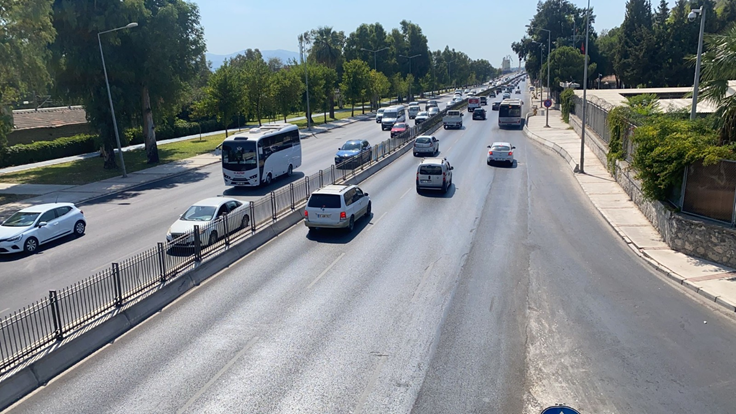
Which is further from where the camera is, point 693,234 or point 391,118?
point 391,118

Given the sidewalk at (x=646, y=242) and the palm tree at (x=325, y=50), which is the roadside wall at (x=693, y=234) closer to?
the sidewalk at (x=646, y=242)

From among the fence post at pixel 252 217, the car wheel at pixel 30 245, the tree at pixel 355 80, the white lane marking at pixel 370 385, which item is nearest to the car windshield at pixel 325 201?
the fence post at pixel 252 217

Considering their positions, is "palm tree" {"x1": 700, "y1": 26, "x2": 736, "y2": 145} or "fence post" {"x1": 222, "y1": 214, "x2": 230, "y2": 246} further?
"fence post" {"x1": 222, "y1": 214, "x2": 230, "y2": 246}

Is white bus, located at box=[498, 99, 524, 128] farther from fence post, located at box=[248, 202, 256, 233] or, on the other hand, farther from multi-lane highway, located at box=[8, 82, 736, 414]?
fence post, located at box=[248, 202, 256, 233]

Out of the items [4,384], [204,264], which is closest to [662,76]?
[204,264]

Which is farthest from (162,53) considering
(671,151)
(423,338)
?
(423,338)

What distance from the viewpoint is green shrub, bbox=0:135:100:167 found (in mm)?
42438

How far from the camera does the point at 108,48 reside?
3788 centimetres

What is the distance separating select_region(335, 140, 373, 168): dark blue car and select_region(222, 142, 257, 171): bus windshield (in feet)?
15.3

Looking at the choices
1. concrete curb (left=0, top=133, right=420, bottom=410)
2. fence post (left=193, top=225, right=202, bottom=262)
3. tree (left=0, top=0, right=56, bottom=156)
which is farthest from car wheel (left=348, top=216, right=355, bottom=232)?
tree (left=0, top=0, right=56, bottom=156)

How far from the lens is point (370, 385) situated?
32.9 feet

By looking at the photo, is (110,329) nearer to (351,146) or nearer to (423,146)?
(351,146)

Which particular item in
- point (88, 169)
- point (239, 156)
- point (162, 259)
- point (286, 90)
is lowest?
point (88, 169)

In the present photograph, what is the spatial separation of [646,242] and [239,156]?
19.8m
